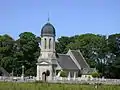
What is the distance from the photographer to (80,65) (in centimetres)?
7681

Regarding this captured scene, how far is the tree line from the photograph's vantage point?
7856cm

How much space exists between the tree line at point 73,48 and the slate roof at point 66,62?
252 inches

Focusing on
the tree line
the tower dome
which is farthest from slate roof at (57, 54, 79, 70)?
the tree line

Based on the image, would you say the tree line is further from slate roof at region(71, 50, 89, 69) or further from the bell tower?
the bell tower

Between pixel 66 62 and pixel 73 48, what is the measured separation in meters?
12.9

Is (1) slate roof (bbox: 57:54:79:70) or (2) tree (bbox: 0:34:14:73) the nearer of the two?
(1) slate roof (bbox: 57:54:79:70)

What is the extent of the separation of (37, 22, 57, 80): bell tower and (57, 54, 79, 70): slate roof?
303 cm

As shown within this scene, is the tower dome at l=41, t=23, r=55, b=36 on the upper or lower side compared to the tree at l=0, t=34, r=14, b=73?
upper

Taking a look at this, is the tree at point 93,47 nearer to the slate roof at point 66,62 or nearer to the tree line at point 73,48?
the tree line at point 73,48

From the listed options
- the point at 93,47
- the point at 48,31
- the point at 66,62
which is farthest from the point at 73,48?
the point at 48,31

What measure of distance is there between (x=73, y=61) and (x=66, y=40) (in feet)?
66.2

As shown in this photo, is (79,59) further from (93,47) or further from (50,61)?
(50,61)

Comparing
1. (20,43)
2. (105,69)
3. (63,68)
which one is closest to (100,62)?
(105,69)

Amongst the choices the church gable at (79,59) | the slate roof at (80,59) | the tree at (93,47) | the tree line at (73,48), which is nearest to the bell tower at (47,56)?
the church gable at (79,59)
